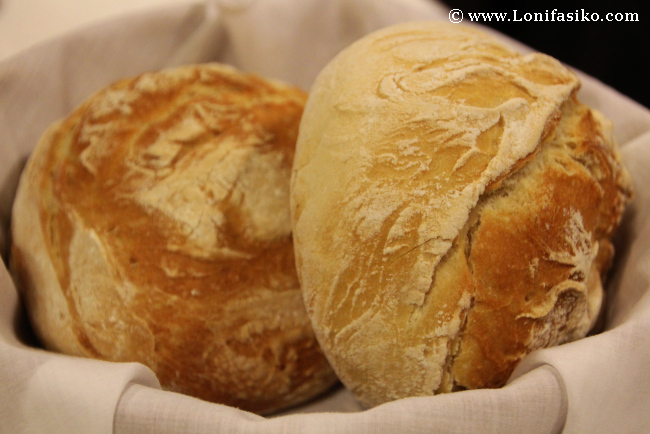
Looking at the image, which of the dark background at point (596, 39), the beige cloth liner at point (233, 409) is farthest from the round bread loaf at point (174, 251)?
the dark background at point (596, 39)

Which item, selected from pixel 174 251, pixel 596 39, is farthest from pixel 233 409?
pixel 596 39

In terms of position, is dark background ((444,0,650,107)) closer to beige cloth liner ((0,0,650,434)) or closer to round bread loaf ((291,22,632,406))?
beige cloth liner ((0,0,650,434))

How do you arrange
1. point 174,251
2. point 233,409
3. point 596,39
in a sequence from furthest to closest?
point 596,39 → point 174,251 → point 233,409

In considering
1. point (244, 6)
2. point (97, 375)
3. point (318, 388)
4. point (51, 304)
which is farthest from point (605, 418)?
point (244, 6)

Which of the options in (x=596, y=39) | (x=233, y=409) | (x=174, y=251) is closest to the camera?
(x=233, y=409)

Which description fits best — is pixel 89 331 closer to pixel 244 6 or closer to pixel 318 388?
pixel 318 388

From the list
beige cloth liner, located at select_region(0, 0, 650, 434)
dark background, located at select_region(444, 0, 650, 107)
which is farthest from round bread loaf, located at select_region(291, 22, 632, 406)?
dark background, located at select_region(444, 0, 650, 107)

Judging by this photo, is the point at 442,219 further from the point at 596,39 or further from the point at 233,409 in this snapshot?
the point at 596,39
